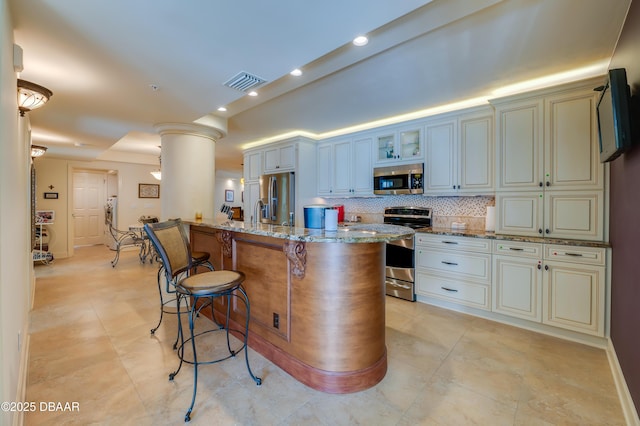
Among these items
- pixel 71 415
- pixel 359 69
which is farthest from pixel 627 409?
pixel 71 415

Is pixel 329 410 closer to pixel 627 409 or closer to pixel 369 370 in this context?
pixel 369 370

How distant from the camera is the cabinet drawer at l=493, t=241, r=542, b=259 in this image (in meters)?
2.71

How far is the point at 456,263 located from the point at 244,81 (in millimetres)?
3055

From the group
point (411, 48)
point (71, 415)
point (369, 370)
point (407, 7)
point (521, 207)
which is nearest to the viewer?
point (407, 7)

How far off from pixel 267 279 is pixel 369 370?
104 cm

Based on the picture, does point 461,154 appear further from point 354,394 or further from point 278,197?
point 278,197

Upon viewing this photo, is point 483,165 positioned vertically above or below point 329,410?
above

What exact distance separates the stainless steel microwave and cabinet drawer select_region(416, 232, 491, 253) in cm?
68

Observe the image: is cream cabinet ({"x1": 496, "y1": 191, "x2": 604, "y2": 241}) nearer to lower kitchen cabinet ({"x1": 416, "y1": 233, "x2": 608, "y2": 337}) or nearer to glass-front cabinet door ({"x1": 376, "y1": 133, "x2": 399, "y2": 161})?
lower kitchen cabinet ({"x1": 416, "y1": 233, "x2": 608, "y2": 337})

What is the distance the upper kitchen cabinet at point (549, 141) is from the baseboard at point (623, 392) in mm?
1486

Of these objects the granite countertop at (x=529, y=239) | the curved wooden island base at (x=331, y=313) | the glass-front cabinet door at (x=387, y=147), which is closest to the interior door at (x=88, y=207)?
the glass-front cabinet door at (x=387, y=147)

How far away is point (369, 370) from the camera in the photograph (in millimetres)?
1916

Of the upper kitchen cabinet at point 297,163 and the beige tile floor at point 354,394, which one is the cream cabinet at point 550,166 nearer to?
the beige tile floor at point 354,394

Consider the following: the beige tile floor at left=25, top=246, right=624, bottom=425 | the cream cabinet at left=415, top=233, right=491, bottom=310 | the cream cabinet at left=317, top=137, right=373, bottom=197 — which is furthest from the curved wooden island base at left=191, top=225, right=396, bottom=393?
the cream cabinet at left=317, top=137, right=373, bottom=197
